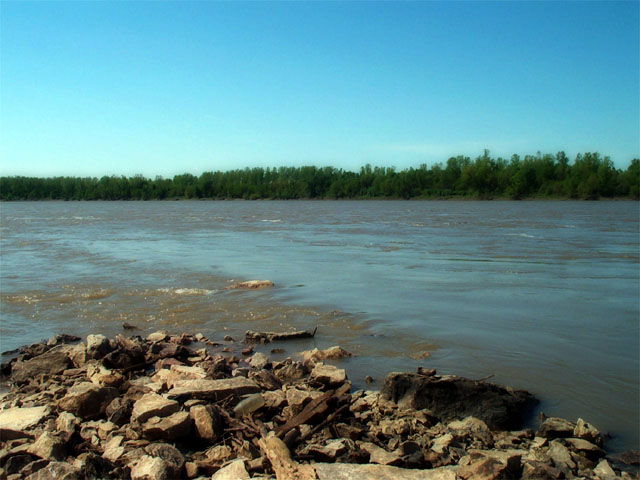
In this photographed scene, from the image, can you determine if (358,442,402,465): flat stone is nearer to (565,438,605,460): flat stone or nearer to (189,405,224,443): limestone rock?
(189,405,224,443): limestone rock

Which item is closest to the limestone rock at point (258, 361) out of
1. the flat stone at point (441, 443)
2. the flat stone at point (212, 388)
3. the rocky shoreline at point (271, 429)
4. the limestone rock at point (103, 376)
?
the rocky shoreline at point (271, 429)

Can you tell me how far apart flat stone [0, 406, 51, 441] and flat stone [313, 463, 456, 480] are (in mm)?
2536

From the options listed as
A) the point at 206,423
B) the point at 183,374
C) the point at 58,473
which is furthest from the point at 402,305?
the point at 58,473

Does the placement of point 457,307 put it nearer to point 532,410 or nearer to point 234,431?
point 532,410

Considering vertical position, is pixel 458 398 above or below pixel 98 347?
below

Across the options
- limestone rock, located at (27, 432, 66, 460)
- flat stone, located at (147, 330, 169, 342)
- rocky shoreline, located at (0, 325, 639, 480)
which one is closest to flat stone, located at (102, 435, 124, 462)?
rocky shoreline, located at (0, 325, 639, 480)

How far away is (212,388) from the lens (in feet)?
17.4

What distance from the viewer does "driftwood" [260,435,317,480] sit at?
397 centimetres

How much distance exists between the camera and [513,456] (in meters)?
4.27

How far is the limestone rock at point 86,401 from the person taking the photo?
5.05m

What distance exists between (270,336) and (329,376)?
2542 millimetres

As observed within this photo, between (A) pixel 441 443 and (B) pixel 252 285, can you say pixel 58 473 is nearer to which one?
(A) pixel 441 443

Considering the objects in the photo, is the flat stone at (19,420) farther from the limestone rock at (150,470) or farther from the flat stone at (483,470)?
the flat stone at (483,470)

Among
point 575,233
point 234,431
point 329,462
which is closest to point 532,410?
point 329,462
